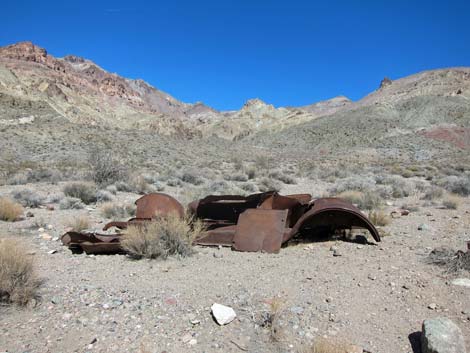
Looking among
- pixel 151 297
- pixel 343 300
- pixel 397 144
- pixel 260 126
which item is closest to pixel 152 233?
pixel 151 297

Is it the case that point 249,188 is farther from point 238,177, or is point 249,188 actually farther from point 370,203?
point 370,203

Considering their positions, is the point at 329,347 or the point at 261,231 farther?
the point at 261,231

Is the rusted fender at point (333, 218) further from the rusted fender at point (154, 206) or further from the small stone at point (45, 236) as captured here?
the small stone at point (45, 236)

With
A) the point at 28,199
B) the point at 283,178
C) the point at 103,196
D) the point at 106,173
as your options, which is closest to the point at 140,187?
the point at 106,173

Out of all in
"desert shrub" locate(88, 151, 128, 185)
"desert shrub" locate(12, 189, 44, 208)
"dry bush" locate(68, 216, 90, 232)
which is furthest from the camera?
"desert shrub" locate(88, 151, 128, 185)

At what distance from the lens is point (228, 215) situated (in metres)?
7.11

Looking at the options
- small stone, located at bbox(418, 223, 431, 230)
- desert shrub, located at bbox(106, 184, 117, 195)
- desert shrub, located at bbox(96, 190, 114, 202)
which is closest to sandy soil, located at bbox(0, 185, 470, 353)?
small stone, located at bbox(418, 223, 431, 230)

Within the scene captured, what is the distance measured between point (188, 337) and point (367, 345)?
1.45m

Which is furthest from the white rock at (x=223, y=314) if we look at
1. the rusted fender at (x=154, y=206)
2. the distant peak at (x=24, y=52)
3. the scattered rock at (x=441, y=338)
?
the distant peak at (x=24, y=52)

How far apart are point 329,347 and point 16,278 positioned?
303 cm

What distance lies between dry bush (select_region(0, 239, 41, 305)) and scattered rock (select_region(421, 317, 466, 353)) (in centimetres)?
351

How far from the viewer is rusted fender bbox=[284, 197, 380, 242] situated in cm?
558

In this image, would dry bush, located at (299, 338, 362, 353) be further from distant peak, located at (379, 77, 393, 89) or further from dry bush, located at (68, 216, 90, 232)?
distant peak, located at (379, 77, 393, 89)

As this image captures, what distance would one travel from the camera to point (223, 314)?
352cm
